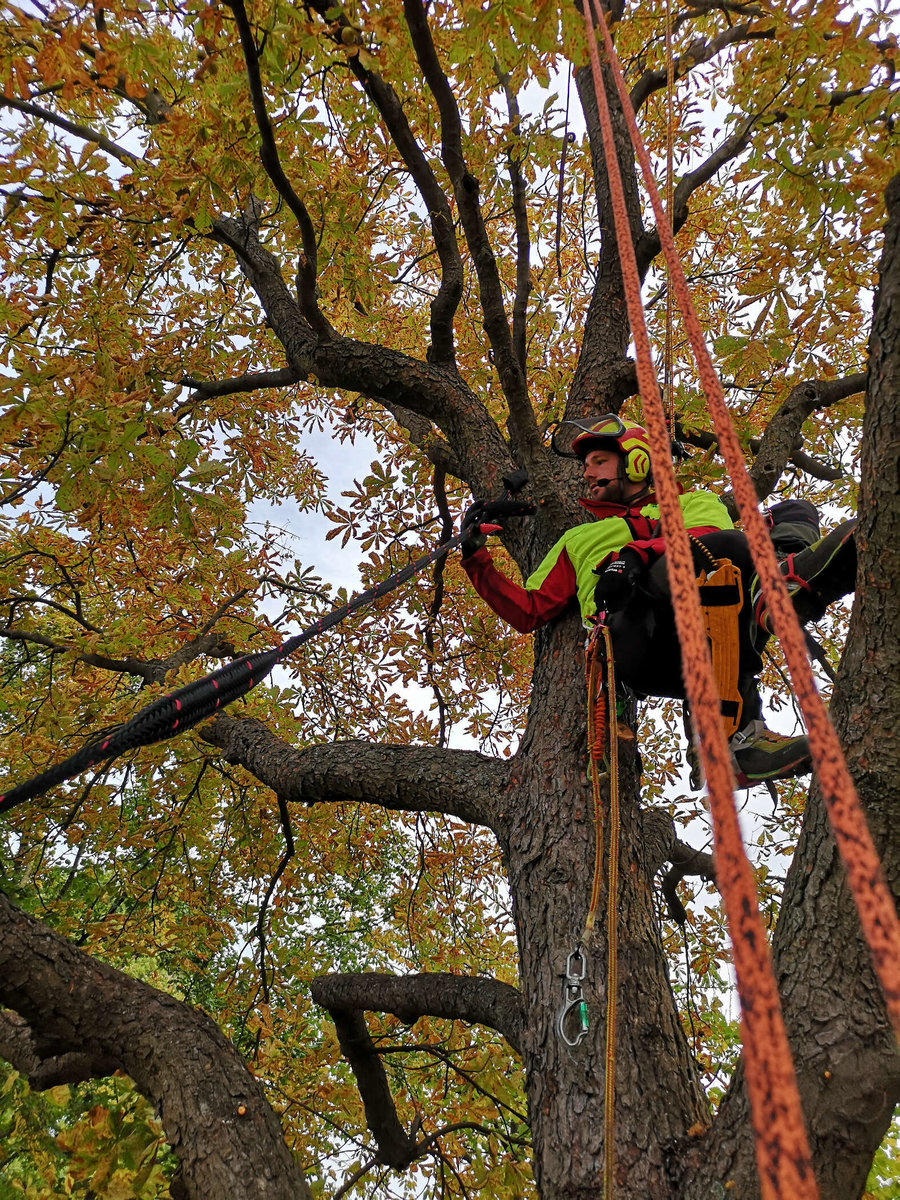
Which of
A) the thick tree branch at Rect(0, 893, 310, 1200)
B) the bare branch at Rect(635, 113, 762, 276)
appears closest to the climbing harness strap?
the thick tree branch at Rect(0, 893, 310, 1200)

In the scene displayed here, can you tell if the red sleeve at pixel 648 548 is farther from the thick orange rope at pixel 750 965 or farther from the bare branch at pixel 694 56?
the bare branch at pixel 694 56

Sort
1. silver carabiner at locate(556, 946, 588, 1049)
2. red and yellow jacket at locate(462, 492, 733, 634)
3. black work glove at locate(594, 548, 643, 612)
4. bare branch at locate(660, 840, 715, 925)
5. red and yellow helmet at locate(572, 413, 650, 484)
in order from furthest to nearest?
bare branch at locate(660, 840, 715, 925) → red and yellow helmet at locate(572, 413, 650, 484) → red and yellow jacket at locate(462, 492, 733, 634) → black work glove at locate(594, 548, 643, 612) → silver carabiner at locate(556, 946, 588, 1049)

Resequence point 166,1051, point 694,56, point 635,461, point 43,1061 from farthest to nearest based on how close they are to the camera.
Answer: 1. point 694,56
2. point 635,461
3. point 43,1061
4. point 166,1051

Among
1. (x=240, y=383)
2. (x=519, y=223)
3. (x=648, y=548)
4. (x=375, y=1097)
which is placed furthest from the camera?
(x=240, y=383)

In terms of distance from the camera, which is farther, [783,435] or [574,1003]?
[783,435]

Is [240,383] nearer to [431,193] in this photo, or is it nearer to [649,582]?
[431,193]

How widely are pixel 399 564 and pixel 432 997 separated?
8.66 feet

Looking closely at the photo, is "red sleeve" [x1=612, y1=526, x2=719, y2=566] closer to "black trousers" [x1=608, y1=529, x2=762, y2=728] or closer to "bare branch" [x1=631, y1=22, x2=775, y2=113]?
"black trousers" [x1=608, y1=529, x2=762, y2=728]

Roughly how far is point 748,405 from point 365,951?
919 centimetres

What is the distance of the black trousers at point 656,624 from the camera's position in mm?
2330

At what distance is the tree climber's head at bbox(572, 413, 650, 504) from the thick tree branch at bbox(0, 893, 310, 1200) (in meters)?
2.39

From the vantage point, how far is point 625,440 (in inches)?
112

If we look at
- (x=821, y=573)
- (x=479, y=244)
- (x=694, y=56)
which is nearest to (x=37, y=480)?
(x=479, y=244)

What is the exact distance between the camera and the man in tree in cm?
231
